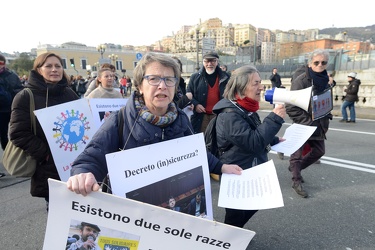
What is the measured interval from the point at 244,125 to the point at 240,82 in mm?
372

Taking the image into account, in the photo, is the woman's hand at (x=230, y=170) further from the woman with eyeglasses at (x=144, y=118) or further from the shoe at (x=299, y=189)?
the shoe at (x=299, y=189)

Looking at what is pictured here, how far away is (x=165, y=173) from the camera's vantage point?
4.40 feet

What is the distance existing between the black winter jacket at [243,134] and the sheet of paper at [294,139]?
0.16 meters

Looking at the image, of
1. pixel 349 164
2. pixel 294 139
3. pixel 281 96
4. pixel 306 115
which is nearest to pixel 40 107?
pixel 281 96

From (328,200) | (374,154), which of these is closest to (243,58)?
(374,154)

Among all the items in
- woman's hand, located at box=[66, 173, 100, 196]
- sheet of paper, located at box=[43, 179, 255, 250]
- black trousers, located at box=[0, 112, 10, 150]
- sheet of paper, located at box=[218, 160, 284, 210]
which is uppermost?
woman's hand, located at box=[66, 173, 100, 196]

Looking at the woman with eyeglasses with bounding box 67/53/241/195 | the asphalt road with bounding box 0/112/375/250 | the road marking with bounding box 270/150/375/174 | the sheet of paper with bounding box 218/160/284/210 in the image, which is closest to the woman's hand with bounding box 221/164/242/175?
the sheet of paper with bounding box 218/160/284/210

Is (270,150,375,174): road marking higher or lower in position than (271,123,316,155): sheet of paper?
lower

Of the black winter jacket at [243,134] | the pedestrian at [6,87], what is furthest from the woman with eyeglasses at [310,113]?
the pedestrian at [6,87]

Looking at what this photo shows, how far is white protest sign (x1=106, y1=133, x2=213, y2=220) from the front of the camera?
1.22m

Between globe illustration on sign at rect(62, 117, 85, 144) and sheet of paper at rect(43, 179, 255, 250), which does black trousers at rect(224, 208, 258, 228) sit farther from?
globe illustration on sign at rect(62, 117, 85, 144)

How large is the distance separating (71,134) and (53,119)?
23cm

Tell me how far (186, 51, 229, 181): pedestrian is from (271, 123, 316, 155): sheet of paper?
6.63 feet

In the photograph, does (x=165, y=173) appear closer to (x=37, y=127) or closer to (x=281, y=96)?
(x=281, y=96)
